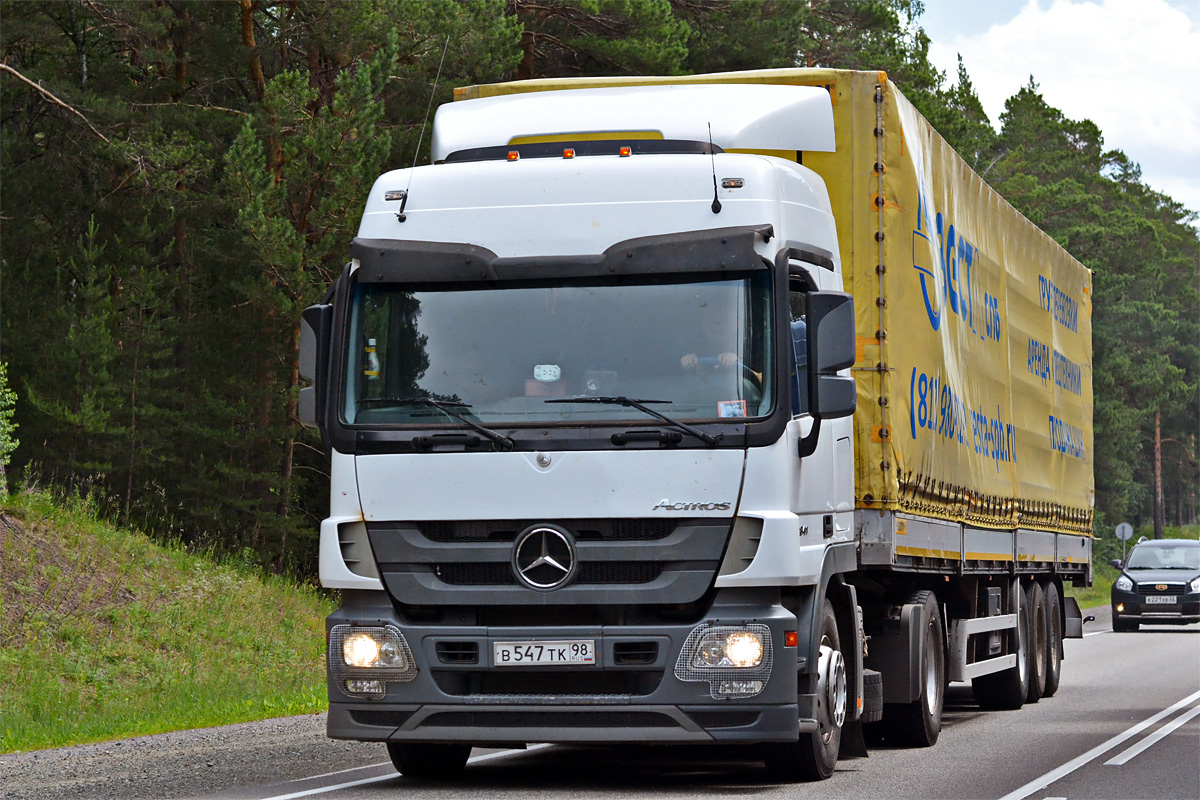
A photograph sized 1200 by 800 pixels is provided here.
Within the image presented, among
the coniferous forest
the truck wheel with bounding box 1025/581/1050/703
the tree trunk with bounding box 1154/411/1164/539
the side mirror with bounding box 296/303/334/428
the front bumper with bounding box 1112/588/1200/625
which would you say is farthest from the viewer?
the tree trunk with bounding box 1154/411/1164/539

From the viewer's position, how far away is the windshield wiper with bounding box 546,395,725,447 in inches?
337

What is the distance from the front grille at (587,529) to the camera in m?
8.59

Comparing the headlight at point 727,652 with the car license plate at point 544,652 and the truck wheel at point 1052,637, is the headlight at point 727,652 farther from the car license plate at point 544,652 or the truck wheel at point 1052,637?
the truck wheel at point 1052,637

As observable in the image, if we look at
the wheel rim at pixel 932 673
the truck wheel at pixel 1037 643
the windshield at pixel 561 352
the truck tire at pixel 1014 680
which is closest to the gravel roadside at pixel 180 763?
the windshield at pixel 561 352

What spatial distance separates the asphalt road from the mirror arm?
1853 millimetres

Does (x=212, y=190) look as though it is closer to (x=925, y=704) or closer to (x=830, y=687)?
(x=925, y=704)

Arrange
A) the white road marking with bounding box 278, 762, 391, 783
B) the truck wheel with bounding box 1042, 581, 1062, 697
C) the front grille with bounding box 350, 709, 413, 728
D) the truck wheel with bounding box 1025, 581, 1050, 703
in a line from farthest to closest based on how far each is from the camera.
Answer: the truck wheel with bounding box 1042, 581, 1062, 697
the truck wheel with bounding box 1025, 581, 1050, 703
the white road marking with bounding box 278, 762, 391, 783
the front grille with bounding box 350, 709, 413, 728

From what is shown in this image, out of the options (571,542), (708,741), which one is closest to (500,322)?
(571,542)

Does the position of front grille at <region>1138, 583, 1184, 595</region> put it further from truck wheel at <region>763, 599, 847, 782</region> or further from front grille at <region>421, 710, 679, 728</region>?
front grille at <region>421, 710, 679, 728</region>

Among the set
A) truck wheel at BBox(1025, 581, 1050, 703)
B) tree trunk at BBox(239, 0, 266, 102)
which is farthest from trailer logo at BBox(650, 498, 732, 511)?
tree trunk at BBox(239, 0, 266, 102)

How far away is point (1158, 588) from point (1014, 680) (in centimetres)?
1783

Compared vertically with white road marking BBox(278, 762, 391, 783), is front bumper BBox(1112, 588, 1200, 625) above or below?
above

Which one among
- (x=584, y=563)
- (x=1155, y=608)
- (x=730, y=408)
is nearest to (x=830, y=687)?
(x=584, y=563)

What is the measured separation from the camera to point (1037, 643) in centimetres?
1652
